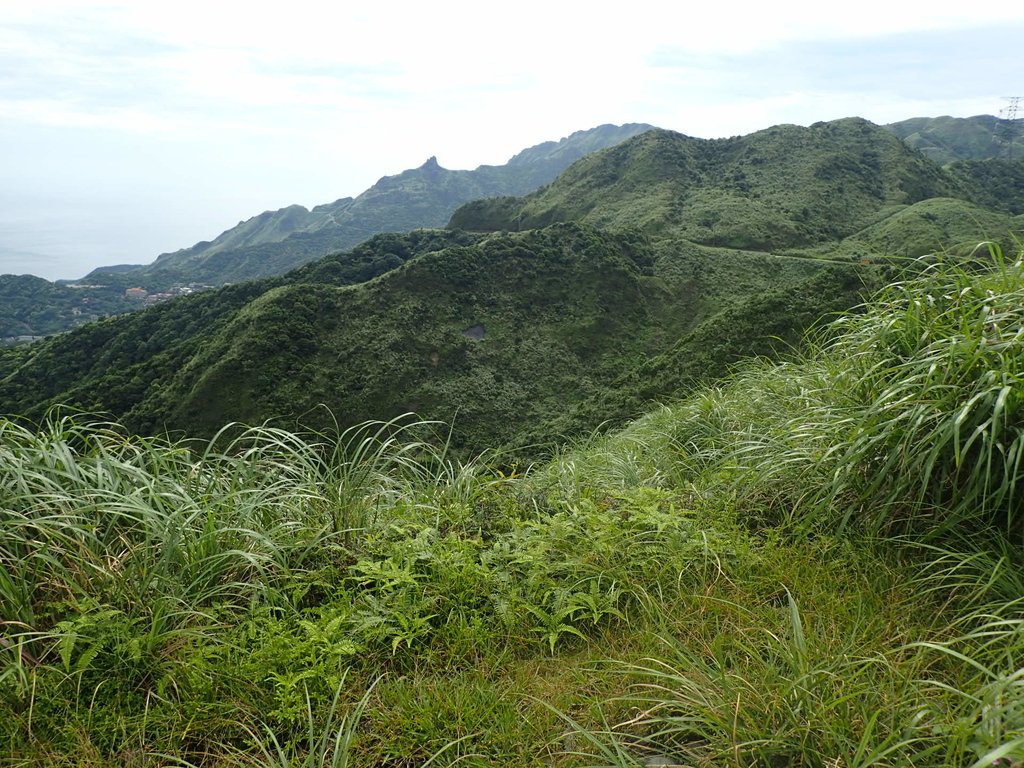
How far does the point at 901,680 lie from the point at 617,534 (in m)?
1.00

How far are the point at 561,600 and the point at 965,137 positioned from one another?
17255cm

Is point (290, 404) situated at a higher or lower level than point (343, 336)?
lower

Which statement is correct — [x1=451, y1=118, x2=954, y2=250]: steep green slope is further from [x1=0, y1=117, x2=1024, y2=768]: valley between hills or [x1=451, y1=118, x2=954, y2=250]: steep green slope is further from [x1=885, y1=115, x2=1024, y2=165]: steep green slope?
[x1=885, y1=115, x2=1024, y2=165]: steep green slope

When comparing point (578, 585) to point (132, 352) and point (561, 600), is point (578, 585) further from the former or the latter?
point (132, 352)

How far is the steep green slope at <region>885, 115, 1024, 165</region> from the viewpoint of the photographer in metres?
120

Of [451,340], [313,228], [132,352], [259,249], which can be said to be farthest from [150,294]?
[451,340]

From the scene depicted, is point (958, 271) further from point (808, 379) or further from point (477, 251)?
point (477, 251)

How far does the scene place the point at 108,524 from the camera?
88.9 inches

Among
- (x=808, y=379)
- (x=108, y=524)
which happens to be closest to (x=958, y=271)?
(x=808, y=379)

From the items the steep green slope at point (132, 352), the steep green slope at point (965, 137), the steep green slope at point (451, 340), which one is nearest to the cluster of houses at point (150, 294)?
the steep green slope at point (132, 352)

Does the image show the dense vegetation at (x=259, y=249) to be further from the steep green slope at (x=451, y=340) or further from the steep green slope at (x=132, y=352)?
the steep green slope at (x=451, y=340)

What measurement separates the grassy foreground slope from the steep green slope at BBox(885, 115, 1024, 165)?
141826 mm

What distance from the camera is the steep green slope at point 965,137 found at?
394ft

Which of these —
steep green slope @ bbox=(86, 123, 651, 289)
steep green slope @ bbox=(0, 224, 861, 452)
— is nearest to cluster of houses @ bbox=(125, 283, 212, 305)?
steep green slope @ bbox=(86, 123, 651, 289)
